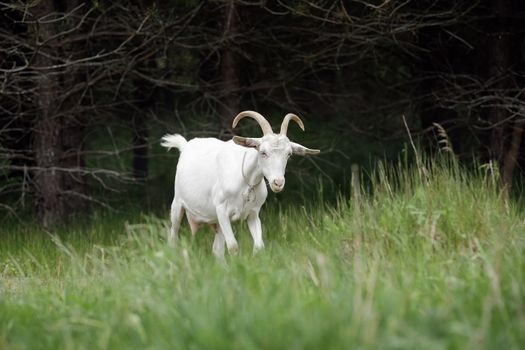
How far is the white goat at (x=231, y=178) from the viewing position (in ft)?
25.9

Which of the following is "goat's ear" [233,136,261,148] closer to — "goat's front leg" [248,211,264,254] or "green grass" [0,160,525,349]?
"goat's front leg" [248,211,264,254]

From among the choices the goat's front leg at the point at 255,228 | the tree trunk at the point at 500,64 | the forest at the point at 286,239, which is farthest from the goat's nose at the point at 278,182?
the tree trunk at the point at 500,64

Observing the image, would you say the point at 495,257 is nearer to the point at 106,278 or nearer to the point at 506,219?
the point at 506,219

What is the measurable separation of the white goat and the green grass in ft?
3.43

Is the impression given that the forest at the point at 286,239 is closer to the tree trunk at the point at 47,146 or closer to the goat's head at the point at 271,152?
the tree trunk at the point at 47,146

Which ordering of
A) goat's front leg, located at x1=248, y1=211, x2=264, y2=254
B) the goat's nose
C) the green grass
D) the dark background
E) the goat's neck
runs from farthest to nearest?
the dark background, the goat's neck, goat's front leg, located at x1=248, y1=211, x2=264, y2=254, the goat's nose, the green grass

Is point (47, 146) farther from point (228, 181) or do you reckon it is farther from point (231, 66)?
point (228, 181)

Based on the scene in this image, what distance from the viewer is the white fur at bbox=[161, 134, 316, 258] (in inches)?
311

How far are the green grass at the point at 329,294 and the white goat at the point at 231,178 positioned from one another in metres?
1.05

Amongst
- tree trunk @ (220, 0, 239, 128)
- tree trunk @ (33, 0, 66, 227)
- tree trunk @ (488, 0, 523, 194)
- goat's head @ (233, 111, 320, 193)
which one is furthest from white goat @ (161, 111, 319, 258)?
tree trunk @ (488, 0, 523, 194)

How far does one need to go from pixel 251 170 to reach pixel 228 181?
0.90ft

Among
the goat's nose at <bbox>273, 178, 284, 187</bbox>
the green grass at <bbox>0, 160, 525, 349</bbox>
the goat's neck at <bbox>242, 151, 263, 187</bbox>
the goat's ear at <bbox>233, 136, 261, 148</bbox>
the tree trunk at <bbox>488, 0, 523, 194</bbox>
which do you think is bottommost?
the green grass at <bbox>0, 160, 525, 349</bbox>

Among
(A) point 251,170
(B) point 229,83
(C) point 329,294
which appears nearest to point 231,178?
(A) point 251,170

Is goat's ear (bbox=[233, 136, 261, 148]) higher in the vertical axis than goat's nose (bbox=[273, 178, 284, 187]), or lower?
higher
